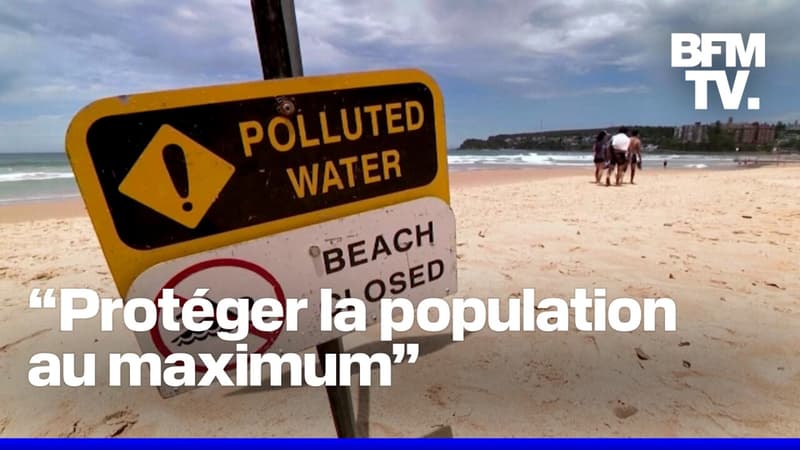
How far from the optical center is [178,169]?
0.78m

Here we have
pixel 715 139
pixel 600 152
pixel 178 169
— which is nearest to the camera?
pixel 178 169

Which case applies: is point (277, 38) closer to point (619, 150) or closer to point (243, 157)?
point (243, 157)

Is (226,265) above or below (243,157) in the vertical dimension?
below

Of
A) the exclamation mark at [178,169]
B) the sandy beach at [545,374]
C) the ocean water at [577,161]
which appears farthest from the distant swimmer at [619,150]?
the ocean water at [577,161]

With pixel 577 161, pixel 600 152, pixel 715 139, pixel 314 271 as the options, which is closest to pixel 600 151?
pixel 600 152

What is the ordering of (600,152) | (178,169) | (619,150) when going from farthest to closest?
(600,152) < (619,150) < (178,169)

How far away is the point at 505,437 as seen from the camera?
1408 mm

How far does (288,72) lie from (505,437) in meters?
1.38

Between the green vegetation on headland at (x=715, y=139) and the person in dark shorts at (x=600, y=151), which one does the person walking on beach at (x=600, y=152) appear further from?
the green vegetation on headland at (x=715, y=139)

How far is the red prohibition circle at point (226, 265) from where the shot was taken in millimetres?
819

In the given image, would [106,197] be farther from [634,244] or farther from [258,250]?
[634,244]
